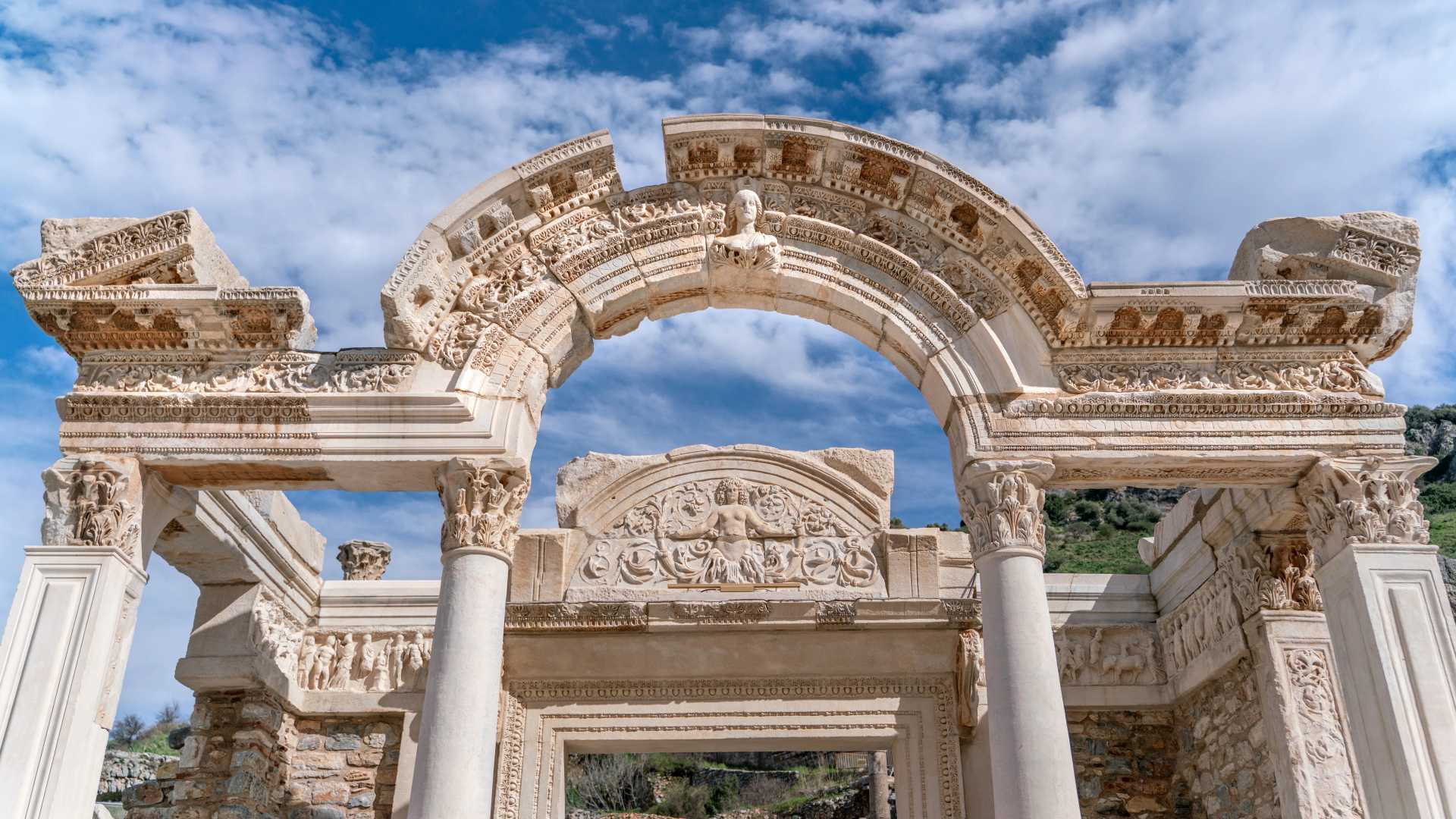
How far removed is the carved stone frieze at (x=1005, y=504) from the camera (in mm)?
6953

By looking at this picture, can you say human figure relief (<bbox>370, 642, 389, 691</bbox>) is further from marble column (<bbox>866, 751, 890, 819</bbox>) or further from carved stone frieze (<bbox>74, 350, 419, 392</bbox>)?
marble column (<bbox>866, 751, 890, 819</bbox>)

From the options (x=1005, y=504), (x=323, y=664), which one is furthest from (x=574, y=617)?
(x=1005, y=504)

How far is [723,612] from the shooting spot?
9492 mm

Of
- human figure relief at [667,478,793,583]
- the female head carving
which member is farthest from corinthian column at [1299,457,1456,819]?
human figure relief at [667,478,793,583]

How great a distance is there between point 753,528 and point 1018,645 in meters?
3.80

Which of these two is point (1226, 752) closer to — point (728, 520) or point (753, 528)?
point (753, 528)

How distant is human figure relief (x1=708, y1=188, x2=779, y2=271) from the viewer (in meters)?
8.01

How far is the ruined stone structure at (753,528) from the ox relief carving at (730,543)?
0.13 ft

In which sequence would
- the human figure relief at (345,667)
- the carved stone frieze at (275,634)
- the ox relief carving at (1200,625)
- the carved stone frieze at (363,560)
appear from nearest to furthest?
1. the ox relief carving at (1200,625)
2. the carved stone frieze at (275,634)
3. the human figure relief at (345,667)
4. the carved stone frieze at (363,560)

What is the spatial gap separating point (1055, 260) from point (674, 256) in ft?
9.27

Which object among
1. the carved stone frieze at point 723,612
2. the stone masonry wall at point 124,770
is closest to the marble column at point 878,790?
the carved stone frieze at point 723,612

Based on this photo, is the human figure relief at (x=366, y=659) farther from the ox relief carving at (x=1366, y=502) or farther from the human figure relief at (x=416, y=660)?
the ox relief carving at (x=1366, y=502)

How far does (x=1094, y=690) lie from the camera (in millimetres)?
9781

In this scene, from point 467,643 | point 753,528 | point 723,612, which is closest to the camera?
point 467,643
